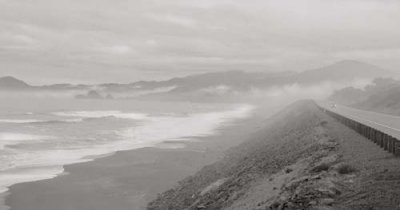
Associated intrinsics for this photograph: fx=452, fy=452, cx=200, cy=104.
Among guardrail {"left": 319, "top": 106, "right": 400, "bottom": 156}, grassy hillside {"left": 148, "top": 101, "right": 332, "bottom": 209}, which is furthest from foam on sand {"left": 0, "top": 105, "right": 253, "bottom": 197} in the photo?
guardrail {"left": 319, "top": 106, "right": 400, "bottom": 156}

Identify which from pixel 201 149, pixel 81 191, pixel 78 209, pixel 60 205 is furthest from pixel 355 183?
pixel 201 149

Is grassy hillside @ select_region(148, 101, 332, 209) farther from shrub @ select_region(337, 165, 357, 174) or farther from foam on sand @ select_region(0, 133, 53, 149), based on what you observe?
foam on sand @ select_region(0, 133, 53, 149)

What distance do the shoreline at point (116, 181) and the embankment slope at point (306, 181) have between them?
9.31 ft

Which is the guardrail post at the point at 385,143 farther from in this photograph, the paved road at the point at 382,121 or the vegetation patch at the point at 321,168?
the paved road at the point at 382,121

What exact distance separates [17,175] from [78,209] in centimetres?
1045

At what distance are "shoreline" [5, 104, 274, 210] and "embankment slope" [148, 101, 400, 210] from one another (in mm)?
2839

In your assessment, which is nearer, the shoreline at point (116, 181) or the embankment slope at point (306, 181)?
the embankment slope at point (306, 181)

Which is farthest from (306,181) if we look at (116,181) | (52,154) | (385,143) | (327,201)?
(52,154)

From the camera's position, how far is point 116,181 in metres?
33.5

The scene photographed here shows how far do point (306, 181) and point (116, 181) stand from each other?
63.3ft

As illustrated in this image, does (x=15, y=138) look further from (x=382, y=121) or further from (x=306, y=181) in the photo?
(x=306, y=181)

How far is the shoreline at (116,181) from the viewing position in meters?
27.4

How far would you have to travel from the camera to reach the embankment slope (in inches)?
580

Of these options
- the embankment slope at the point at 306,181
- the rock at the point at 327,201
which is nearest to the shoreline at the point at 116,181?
the embankment slope at the point at 306,181
